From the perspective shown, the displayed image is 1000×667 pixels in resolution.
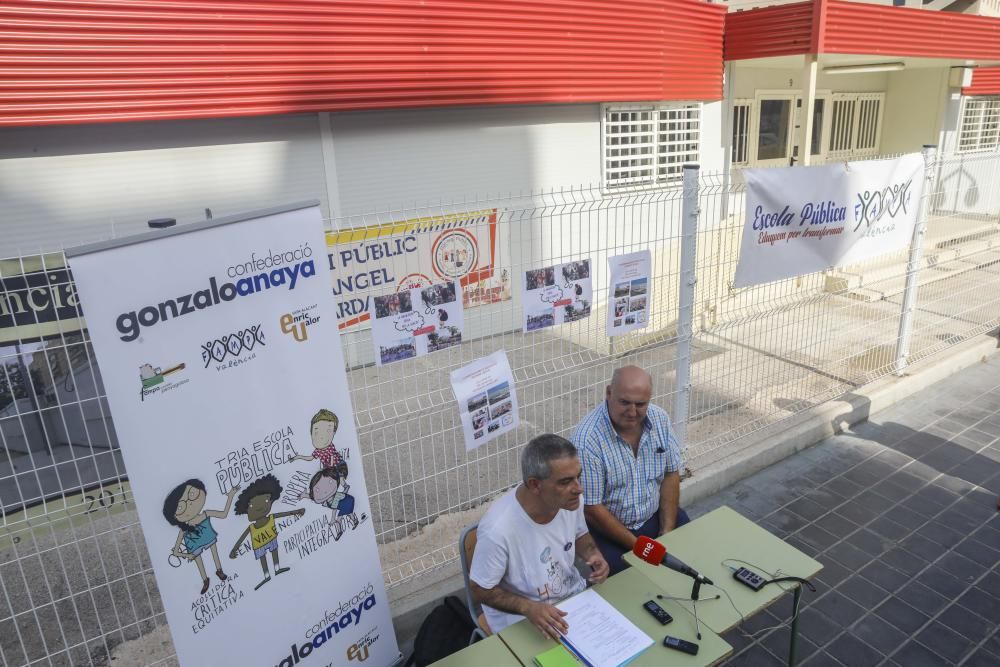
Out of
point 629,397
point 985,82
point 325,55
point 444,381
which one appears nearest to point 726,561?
point 629,397

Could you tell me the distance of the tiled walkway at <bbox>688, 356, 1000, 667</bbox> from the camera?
10.3 feet

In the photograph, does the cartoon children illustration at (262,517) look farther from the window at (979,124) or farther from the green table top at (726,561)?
the window at (979,124)

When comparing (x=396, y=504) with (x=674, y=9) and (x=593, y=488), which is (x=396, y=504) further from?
(x=674, y=9)

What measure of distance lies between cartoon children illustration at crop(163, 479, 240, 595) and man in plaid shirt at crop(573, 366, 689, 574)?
1.65 metres

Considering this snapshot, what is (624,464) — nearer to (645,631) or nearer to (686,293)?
(645,631)

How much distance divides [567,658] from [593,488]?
1.02 meters

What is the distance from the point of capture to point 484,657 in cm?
218

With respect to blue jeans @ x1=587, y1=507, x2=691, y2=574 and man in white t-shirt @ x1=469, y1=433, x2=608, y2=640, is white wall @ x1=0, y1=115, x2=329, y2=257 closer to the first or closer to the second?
man in white t-shirt @ x1=469, y1=433, x2=608, y2=640

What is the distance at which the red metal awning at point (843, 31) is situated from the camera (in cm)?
837

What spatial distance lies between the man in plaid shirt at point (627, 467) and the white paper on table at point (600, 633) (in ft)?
2.33

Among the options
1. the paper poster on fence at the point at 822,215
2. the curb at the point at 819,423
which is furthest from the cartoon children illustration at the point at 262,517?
the paper poster on fence at the point at 822,215

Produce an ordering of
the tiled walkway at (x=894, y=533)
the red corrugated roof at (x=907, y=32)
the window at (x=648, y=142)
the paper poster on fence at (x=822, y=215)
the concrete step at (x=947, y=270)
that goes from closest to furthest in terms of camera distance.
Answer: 1. the tiled walkway at (x=894, y=533)
2. the paper poster on fence at (x=822, y=215)
3. the concrete step at (x=947, y=270)
4. the red corrugated roof at (x=907, y=32)
5. the window at (x=648, y=142)

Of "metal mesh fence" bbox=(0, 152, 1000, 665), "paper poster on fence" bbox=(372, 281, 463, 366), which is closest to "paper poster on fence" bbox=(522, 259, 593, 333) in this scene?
"metal mesh fence" bbox=(0, 152, 1000, 665)

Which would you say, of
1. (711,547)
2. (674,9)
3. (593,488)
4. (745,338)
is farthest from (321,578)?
(674,9)
